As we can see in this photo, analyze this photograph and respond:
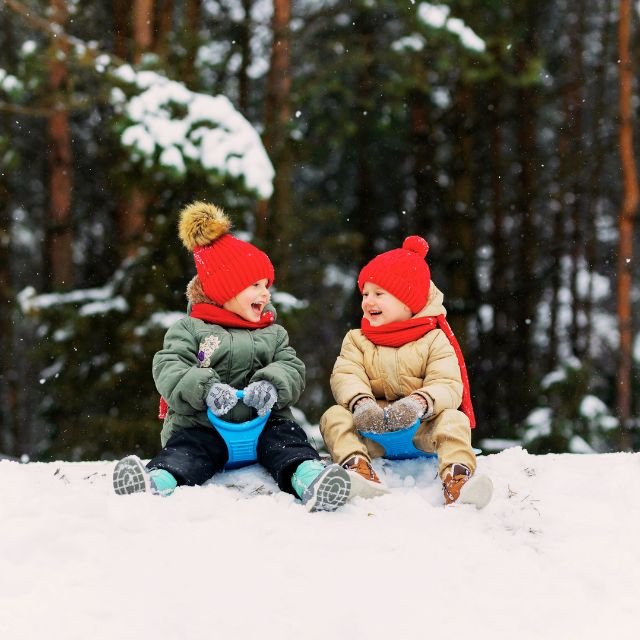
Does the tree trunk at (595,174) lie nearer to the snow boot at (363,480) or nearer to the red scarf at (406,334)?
the red scarf at (406,334)

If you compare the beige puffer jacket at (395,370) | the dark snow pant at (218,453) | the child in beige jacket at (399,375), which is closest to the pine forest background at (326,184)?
the child in beige jacket at (399,375)

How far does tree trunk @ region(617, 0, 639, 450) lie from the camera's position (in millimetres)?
11203

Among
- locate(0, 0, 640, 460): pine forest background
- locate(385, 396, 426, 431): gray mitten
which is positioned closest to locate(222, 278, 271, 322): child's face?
locate(385, 396, 426, 431): gray mitten

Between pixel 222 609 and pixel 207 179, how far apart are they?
5.09m

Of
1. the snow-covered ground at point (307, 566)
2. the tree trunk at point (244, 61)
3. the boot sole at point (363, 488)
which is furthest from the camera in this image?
the tree trunk at point (244, 61)

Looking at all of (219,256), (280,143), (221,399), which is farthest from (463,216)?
(221,399)

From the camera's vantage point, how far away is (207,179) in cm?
708

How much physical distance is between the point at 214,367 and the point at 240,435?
14.4 inches

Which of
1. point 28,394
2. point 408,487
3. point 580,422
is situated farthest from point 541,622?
point 28,394

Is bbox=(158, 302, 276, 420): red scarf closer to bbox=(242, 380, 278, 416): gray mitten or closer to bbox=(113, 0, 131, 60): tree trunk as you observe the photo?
bbox=(242, 380, 278, 416): gray mitten

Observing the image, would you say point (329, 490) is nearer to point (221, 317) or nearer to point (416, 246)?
point (221, 317)

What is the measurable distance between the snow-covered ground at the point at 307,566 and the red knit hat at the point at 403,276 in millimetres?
1016

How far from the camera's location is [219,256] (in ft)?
13.3

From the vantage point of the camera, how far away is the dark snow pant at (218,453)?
3.60 meters
